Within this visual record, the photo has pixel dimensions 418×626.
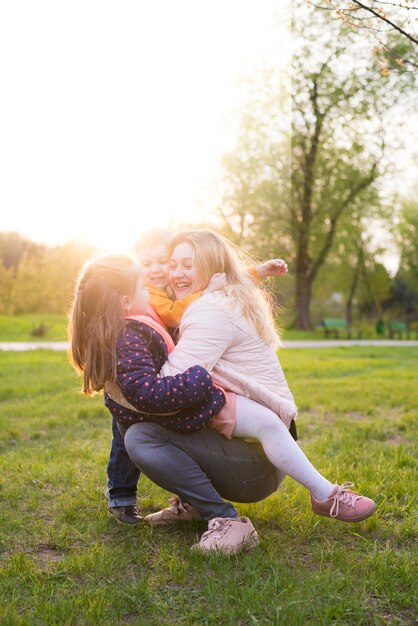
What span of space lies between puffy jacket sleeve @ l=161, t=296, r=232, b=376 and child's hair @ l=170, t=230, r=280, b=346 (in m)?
0.15

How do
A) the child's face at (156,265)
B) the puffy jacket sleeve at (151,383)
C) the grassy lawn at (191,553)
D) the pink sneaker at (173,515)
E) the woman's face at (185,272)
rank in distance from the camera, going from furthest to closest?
the child's face at (156,265) → the pink sneaker at (173,515) → the woman's face at (185,272) → the puffy jacket sleeve at (151,383) → the grassy lawn at (191,553)

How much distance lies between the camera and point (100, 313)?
10.0 feet

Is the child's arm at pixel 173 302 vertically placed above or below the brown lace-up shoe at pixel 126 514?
above

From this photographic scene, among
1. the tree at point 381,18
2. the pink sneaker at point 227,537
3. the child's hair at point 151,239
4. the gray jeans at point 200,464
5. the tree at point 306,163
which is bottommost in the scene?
the pink sneaker at point 227,537

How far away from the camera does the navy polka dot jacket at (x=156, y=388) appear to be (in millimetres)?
2850

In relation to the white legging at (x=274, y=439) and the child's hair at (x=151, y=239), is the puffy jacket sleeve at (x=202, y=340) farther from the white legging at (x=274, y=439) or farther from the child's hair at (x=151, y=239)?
the child's hair at (x=151, y=239)

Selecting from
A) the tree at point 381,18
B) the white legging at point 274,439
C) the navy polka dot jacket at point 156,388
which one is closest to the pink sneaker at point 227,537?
the white legging at point 274,439

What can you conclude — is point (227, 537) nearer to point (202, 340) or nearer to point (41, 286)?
point (202, 340)

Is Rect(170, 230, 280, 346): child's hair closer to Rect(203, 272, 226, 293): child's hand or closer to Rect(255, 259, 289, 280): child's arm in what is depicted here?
Rect(203, 272, 226, 293): child's hand

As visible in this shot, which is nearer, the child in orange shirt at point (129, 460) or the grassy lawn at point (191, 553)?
the grassy lawn at point (191, 553)

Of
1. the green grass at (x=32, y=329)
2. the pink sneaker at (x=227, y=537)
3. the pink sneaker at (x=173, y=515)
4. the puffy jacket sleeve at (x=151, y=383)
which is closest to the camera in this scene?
the puffy jacket sleeve at (x=151, y=383)

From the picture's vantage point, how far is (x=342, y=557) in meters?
2.96

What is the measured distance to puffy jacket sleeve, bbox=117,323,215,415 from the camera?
2844 mm

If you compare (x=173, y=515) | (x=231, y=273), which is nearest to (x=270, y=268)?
(x=231, y=273)
